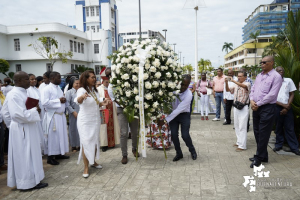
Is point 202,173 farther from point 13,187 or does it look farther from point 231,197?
point 13,187

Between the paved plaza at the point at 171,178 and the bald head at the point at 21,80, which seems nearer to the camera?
the paved plaza at the point at 171,178

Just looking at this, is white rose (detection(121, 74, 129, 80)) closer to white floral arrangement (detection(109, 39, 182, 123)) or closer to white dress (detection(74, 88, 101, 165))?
white floral arrangement (detection(109, 39, 182, 123))

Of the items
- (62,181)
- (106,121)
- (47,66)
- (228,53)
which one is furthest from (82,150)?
(228,53)

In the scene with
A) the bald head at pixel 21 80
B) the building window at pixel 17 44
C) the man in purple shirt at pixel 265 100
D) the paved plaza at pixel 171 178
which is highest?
the building window at pixel 17 44

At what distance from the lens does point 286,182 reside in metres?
4.48

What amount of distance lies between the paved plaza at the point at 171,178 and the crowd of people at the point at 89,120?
0.25m

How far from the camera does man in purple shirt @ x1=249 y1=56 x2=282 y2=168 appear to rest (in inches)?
201

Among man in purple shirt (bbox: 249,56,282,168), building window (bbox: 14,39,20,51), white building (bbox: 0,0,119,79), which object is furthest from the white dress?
building window (bbox: 14,39,20,51)

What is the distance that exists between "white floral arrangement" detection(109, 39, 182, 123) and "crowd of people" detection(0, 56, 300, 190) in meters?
0.38

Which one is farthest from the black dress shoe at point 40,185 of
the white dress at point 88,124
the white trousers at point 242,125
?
the white trousers at point 242,125

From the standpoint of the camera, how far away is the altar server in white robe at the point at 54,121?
19.2 feet

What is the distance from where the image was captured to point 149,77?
5184 millimetres

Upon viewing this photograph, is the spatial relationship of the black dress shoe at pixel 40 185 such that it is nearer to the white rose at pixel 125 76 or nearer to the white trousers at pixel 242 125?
the white rose at pixel 125 76

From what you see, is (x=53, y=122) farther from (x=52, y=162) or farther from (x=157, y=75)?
(x=157, y=75)
